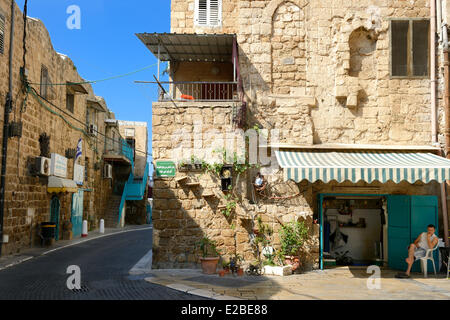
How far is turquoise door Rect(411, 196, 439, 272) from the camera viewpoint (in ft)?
33.2

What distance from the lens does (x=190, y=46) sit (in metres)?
11.3

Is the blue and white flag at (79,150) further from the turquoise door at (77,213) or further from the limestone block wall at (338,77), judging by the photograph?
the limestone block wall at (338,77)

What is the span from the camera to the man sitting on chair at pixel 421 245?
31.5 feet

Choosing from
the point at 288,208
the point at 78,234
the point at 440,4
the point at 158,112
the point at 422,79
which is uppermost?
the point at 440,4

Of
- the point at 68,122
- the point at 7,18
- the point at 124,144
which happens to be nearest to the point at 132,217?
the point at 124,144

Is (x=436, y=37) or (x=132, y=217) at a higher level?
(x=436, y=37)

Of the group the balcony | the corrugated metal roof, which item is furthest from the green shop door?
the corrugated metal roof

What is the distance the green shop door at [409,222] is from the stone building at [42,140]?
10935 millimetres

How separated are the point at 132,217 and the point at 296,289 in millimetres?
23206

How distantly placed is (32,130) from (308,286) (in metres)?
10.9

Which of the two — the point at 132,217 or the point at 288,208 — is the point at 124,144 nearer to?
the point at 132,217

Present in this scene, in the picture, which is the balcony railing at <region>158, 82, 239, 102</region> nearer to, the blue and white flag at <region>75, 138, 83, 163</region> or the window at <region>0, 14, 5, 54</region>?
the window at <region>0, 14, 5, 54</region>

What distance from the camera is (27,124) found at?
13609 millimetres

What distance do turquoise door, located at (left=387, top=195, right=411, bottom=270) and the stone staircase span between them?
18581 millimetres
